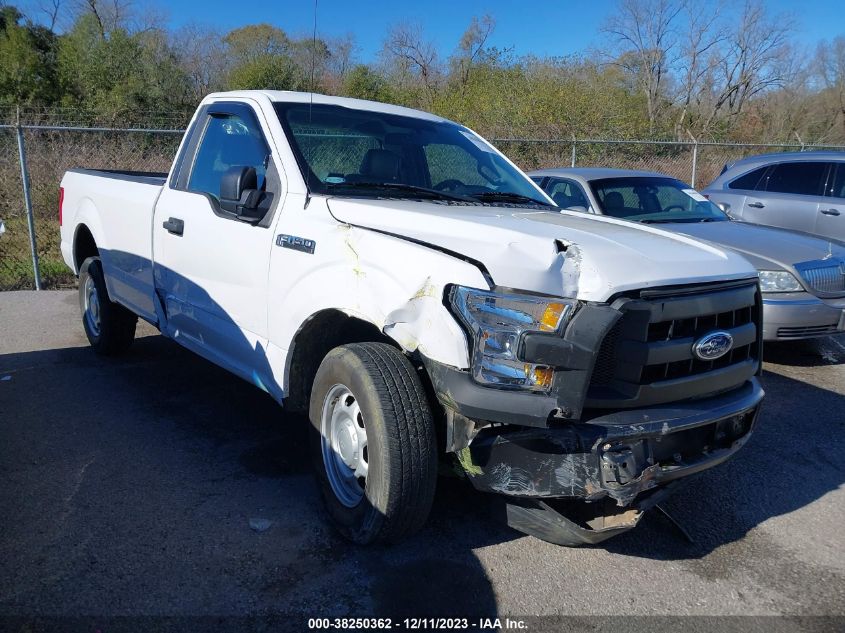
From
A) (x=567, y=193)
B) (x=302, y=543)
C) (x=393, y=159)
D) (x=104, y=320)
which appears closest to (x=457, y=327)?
(x=302, y=543)

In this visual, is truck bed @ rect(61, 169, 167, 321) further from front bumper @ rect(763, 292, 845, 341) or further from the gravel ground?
front bumper @ rect(763, 292, 845, 341)

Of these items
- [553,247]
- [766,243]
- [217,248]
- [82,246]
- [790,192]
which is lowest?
[82,246]

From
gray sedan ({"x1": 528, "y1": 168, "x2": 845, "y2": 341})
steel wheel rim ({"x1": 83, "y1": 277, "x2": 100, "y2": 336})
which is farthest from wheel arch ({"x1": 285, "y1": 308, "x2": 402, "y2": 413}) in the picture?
steel wheel rim ({"x1": 83, "y1": 277, "x2": 100, "y2": 336})

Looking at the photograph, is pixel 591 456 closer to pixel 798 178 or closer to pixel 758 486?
pixel 758 486

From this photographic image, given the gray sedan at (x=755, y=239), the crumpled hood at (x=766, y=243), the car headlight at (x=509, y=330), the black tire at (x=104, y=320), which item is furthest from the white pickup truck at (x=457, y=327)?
the crumpled hood at (x=766, y=243)

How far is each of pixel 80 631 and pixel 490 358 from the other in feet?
6.03

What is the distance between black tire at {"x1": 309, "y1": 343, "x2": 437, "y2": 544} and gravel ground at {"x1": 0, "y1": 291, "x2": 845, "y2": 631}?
10.2 inches

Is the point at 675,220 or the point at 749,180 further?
the point at 749,180

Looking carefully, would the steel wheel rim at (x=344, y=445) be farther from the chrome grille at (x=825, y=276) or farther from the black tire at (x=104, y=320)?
the chrome grille at (x=825, y=276)

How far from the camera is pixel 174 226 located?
177 inches

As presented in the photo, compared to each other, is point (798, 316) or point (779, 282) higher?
point (779, 282)

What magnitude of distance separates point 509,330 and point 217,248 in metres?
2.15

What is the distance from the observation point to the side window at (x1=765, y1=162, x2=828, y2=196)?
9180 millimetres

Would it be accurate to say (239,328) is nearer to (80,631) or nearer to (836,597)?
(80,631)
